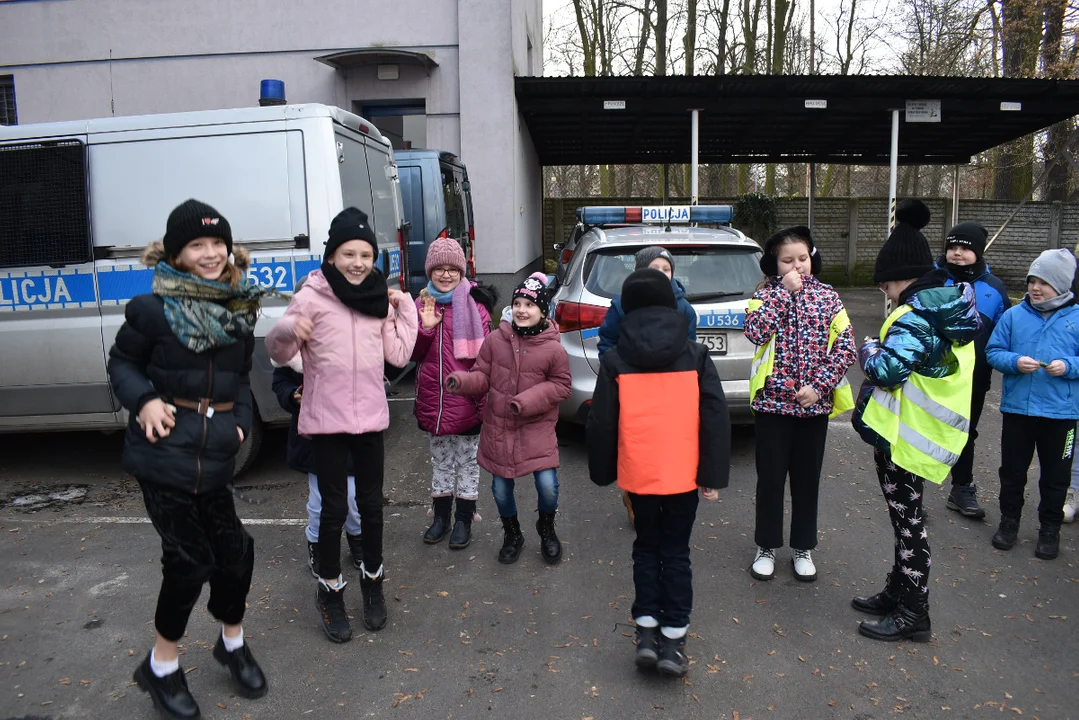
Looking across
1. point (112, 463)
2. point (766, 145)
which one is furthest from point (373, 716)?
point (766, 145)

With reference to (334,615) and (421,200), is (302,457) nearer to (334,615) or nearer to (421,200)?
(334,615)

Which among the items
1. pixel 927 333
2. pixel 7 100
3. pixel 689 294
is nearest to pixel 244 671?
pixel 927 333

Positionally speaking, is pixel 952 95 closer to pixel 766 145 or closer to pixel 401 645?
pixel 766 145

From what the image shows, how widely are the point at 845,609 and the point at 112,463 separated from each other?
5454 millimetres

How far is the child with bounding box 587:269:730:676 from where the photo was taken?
10.4 ft

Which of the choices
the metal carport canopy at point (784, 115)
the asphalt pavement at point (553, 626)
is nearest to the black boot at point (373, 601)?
the asphalt pavement at point (553, 626)

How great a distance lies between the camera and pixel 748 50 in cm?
2534

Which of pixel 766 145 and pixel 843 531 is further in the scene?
pixel 766 145

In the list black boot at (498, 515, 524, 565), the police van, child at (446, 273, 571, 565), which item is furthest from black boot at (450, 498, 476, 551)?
the police van

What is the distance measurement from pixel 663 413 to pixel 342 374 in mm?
1347

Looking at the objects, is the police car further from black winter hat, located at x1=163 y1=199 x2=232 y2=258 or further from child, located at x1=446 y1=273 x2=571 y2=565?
black winter hat, located at x1=163 y1=199 x2=232 y2=258

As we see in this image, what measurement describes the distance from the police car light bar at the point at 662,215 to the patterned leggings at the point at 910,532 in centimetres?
356

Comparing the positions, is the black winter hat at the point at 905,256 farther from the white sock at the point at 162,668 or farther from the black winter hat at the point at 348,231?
the white sock at the point at 162,668

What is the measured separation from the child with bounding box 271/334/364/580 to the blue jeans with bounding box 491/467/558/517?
0.75 m
